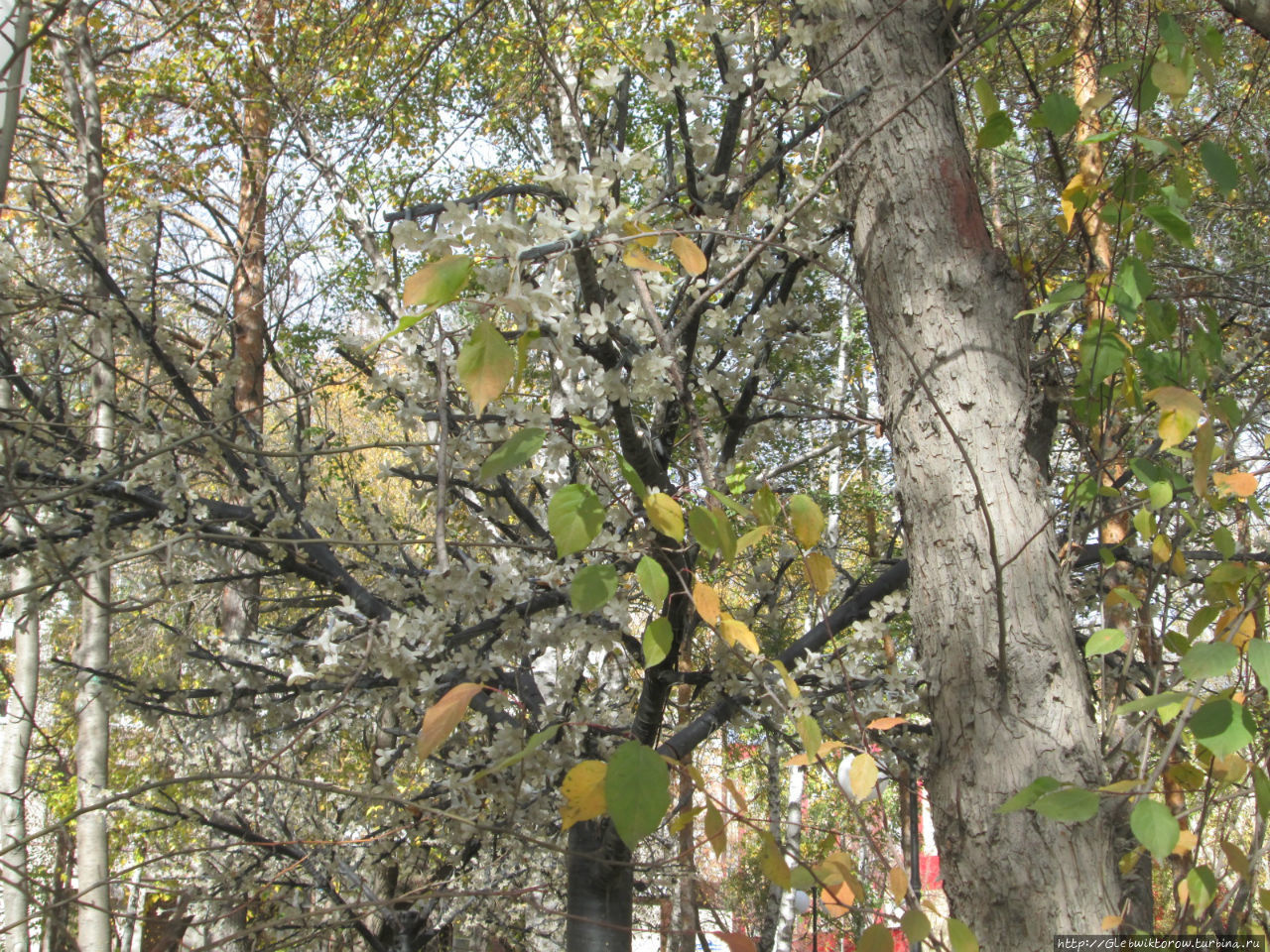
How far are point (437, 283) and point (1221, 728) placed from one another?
0.86 meters

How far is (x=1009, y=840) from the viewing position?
3.58 ft

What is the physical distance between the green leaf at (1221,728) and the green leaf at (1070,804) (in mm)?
115

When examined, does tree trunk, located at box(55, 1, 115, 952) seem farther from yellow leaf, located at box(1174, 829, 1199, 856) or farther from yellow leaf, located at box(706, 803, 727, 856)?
yellow leaf, located at box(1174, 829, 1199, 856)

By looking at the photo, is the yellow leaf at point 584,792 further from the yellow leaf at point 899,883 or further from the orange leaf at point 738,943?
the yellow leaf at point 899,883

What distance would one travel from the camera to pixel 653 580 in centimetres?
87

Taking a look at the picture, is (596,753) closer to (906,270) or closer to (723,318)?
(723,318)

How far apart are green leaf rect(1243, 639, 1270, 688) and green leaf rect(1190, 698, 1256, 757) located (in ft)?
0.15

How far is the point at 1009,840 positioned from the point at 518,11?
11.4 ft

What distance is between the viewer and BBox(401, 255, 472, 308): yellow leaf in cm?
81

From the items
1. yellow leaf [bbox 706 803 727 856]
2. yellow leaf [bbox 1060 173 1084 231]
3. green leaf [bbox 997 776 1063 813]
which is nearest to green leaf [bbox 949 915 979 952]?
green leaf [bbox 997 776 1063 813]

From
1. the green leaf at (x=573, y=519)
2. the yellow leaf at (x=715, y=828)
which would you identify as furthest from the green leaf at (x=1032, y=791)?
the green leaf at (x=573, y=519)

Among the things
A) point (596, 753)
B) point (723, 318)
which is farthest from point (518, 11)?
point (596, 753)

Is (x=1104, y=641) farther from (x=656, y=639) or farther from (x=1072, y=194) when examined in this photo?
(x=1072, y=194)

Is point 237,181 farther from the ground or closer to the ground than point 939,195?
farther from the ground
